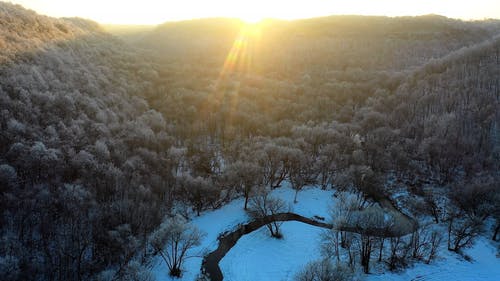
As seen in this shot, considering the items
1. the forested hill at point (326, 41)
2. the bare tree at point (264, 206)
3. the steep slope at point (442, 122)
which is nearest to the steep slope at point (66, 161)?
the bare tree at point (264, 206)

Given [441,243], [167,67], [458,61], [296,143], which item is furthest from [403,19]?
[441,243]

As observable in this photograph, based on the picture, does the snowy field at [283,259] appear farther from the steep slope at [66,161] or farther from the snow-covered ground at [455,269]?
the steep slope at [66,161]

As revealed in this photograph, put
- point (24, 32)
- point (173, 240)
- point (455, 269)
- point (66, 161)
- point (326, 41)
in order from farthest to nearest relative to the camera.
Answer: point (326, 41), point (24, 32), point (66, 161), point (455, 269), point (173, 240)

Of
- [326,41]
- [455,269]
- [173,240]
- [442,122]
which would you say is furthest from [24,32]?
[326,41]

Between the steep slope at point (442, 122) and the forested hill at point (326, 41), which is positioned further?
the forested hill at point (326, 41)

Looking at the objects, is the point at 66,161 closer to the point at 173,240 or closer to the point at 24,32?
the point at 173,240

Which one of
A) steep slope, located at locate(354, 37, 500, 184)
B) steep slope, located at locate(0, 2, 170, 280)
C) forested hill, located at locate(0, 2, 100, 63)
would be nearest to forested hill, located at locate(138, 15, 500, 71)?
steep slope, located at locate(354, 37, 500, 184)

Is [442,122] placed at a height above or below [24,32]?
below

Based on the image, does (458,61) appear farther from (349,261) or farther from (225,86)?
(349,261)
